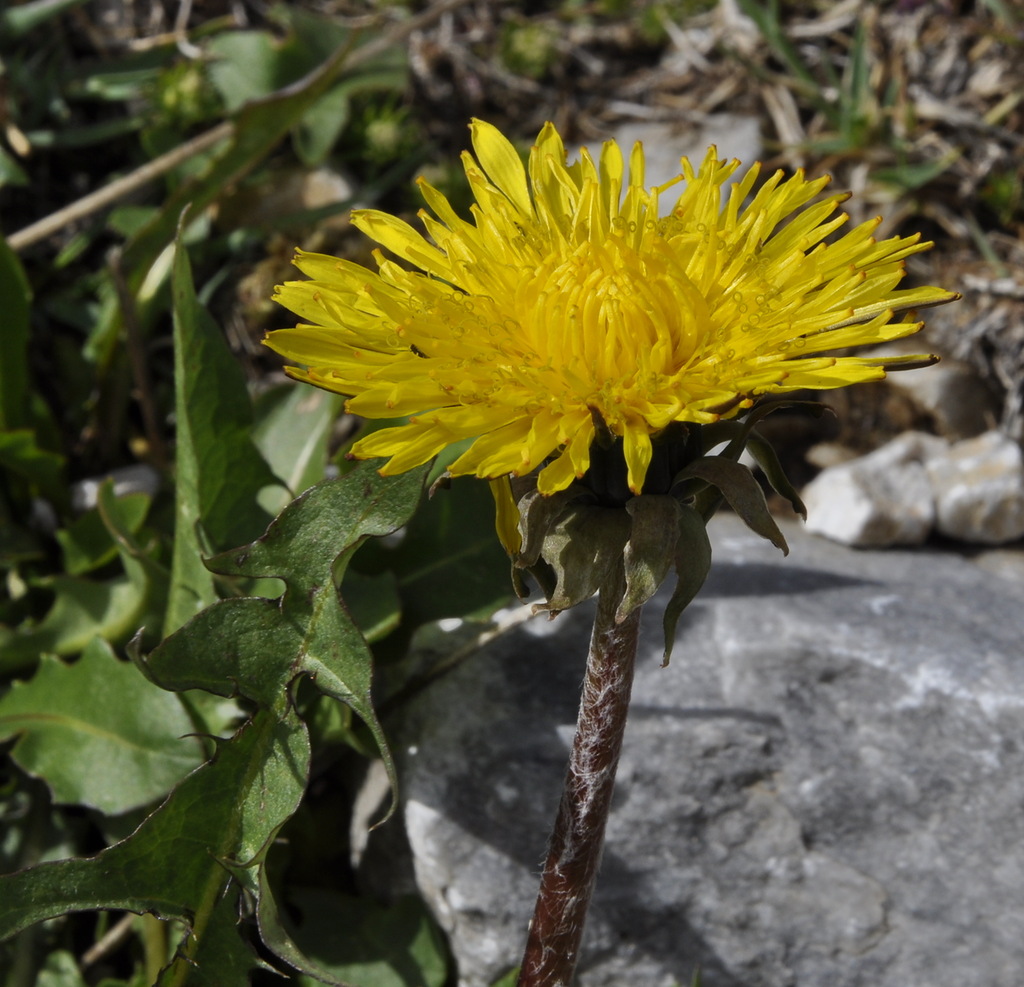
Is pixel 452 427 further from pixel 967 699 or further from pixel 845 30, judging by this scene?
pixel 845 30

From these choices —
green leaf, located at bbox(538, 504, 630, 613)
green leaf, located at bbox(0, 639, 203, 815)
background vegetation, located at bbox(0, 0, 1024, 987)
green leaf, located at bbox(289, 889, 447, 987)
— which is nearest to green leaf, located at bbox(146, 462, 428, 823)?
background vegetation, located at bbox(0, 0, 1024, 987)

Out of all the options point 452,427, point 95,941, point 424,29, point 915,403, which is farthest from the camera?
point 424,29

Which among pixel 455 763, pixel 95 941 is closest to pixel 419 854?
pixel 455 763

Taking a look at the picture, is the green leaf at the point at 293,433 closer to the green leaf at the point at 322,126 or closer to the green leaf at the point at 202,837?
the green leaf at the point at 202,837

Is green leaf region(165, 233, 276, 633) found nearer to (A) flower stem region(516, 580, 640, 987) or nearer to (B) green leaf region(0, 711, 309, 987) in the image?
(B) green leaf region(0, 711, 309, 987)

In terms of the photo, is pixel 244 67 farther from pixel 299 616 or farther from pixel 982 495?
pixel 982 495

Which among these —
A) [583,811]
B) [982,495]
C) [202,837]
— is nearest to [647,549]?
[583,811]
